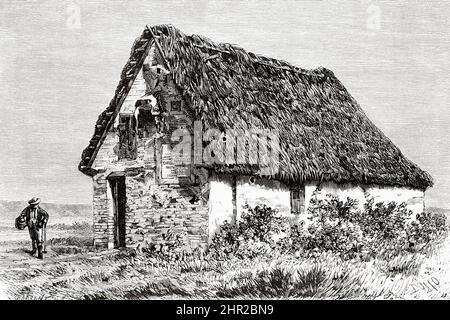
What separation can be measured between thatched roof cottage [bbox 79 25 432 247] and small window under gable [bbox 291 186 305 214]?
0.08 ft

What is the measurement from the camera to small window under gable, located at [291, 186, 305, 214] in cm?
1738

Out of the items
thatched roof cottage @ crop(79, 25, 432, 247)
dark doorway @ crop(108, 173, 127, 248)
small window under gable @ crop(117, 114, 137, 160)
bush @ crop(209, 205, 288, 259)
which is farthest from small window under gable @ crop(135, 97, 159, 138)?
bush @ crop(209, 205, 288, 259)

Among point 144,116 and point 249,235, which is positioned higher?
point 144,116

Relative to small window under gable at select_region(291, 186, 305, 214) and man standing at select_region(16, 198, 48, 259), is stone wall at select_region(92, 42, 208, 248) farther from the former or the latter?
small window under gable at select_region(291, 186, 305, 214)

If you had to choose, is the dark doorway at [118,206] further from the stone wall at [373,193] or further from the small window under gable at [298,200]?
the stone wall at [373,193]

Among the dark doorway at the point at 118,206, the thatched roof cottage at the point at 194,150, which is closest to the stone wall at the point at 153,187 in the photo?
the thatched roof cottage at the point at 194,150

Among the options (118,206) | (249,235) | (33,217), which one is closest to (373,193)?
(249,235)

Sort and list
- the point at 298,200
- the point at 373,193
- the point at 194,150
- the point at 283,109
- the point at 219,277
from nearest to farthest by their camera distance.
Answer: the point at 219,277 < the point at 194,150 < the point at 298,200 < the point at 283,109 < the point at 373,193

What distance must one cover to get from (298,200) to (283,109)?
113 inches

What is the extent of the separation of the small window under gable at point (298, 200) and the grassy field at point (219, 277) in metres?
2.39

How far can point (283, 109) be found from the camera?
62.4 ft

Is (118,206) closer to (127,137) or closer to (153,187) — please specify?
(153,187)

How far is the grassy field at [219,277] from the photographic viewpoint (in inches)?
473
